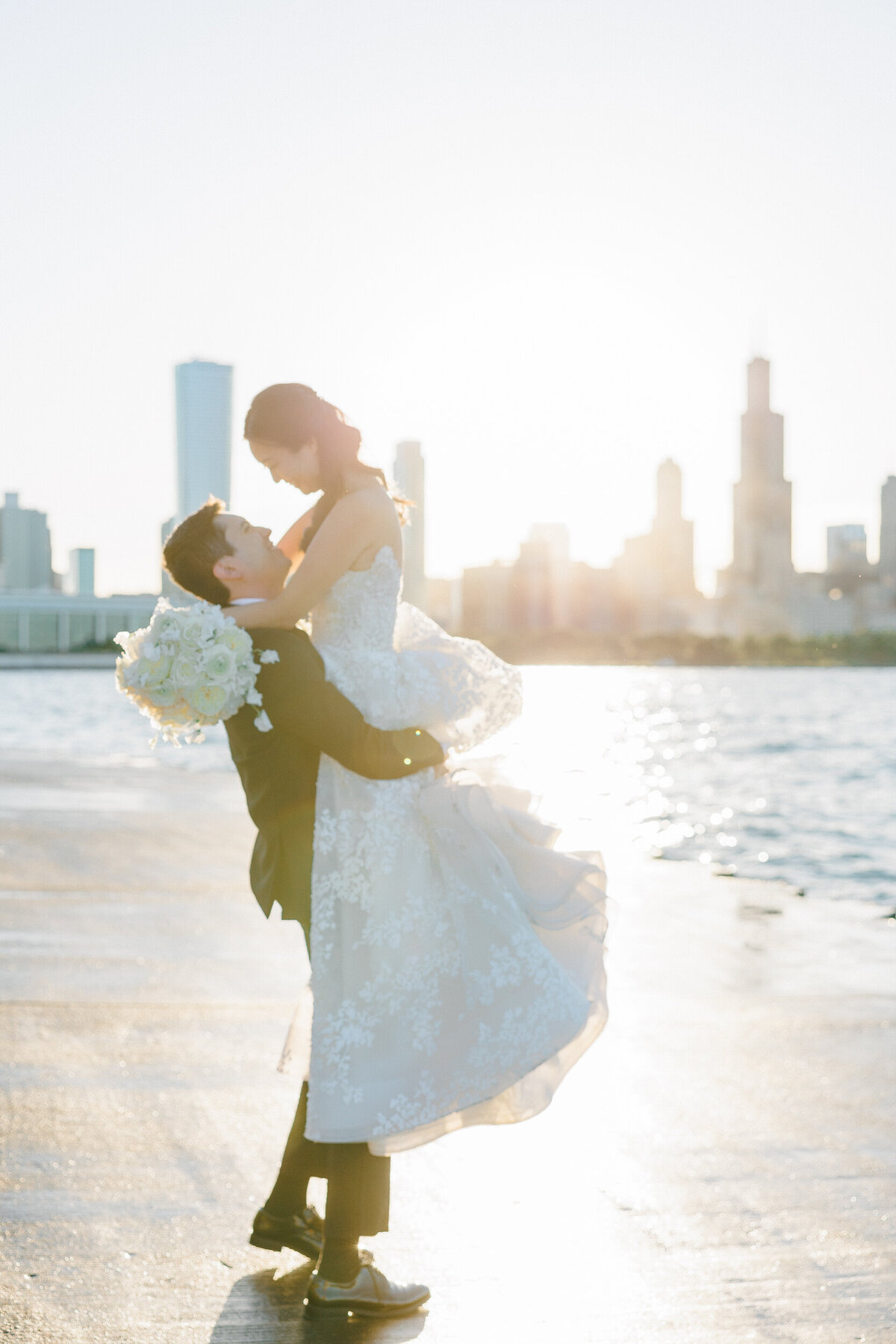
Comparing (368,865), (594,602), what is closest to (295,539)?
(368,865)

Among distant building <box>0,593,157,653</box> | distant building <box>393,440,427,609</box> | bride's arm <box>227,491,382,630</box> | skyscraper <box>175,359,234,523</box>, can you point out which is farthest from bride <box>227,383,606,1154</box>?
distant building <box>0,593,157,653</box>

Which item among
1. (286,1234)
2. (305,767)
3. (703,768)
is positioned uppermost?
(305,767)

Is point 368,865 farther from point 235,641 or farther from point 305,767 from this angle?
point 235,641

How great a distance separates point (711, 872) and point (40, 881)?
5.10m

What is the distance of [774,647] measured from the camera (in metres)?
160

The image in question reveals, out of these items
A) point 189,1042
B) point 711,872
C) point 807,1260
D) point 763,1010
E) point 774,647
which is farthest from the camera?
point 774,647

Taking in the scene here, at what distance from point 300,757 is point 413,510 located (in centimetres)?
76

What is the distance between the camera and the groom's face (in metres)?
3.12

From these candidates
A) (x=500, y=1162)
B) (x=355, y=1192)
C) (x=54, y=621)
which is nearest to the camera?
(x=355, y=1192)

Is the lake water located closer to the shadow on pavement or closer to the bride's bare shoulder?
the bride's bare shoulder

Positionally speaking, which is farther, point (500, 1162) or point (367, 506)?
point (500, 1162)

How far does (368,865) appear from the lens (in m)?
3.11

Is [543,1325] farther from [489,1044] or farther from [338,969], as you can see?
[338,969]

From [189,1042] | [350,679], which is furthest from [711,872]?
[350,679]
